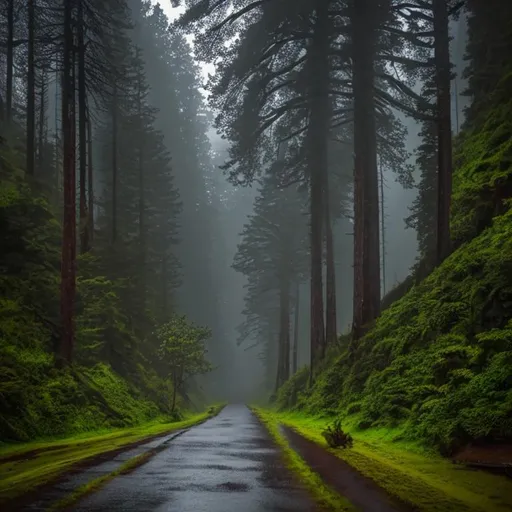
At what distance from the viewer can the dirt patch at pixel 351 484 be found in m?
4.53

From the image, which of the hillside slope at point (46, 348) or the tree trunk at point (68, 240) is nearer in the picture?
the hillside slope at point (46, 348)

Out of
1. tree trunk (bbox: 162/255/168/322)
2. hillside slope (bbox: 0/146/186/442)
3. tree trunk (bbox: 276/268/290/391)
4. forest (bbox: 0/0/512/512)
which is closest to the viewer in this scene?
forest (bbox: 0/0/512/512)

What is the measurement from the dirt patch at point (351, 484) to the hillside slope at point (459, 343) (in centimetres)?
170

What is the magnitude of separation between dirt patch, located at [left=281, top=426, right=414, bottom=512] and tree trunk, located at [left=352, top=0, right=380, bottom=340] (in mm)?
10052

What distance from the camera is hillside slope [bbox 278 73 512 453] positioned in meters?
7.83

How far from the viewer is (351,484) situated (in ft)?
17.9

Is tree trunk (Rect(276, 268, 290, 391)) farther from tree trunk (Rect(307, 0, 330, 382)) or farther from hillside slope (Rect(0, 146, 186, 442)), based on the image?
hillside slope (Rect(0, 146, 186, 442))

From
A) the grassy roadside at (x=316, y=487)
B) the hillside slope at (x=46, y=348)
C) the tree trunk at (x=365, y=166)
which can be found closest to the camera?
the grassy roadside at (x=316, y=487)

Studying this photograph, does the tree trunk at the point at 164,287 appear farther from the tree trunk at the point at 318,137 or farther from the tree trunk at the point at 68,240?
the tree trunk at the point at 68,240

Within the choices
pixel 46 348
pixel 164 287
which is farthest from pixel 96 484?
pixel 164 287

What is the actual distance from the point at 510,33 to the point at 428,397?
14.1m

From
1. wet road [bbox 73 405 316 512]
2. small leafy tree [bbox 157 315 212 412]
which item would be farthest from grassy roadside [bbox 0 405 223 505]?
small leafy tree [bbox 157 315 212 412]

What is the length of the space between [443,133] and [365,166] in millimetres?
2766

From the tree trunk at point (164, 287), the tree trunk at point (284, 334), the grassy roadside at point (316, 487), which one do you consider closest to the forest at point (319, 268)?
the grassy roadside at point (316, 487)
